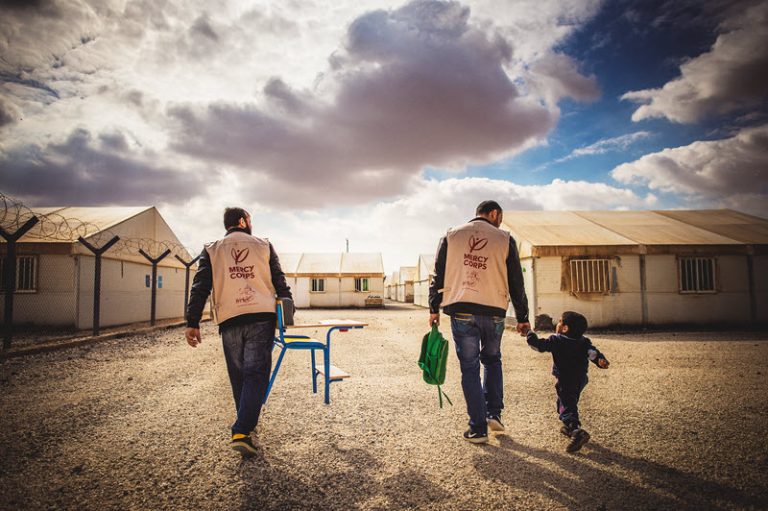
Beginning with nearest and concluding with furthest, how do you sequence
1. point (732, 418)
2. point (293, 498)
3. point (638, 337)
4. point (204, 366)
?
point (293, 498) → point (732, 418) → point (204, 366) → point (638, 337)

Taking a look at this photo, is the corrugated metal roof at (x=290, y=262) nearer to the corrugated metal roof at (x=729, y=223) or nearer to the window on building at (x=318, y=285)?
the window on building at (x=318, y=285)

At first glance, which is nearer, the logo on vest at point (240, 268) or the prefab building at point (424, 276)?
the logo on vest at point (240, 268)

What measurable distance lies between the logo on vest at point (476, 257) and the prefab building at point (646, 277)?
988 centimetres

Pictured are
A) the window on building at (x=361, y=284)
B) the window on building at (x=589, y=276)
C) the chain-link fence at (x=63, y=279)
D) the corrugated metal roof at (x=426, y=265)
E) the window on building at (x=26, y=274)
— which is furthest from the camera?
the window on building at (x=361, y=284)

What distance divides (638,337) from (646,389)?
6.91 m

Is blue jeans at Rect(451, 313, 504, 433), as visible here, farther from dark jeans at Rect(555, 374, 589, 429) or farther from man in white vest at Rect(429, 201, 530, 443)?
dark jeans at Rect(555, 374, 589, 429)

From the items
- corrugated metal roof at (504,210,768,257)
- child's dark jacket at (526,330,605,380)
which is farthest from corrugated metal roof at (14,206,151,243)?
corrugated metal roof at (504,210,768,257)

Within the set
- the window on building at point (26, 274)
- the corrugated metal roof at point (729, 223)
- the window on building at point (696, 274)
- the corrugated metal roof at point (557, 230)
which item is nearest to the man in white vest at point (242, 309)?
the corrugated metal roof at point (557, 230)

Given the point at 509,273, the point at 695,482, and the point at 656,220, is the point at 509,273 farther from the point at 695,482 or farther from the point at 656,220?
the point at 656,220

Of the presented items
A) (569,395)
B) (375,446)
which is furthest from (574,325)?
(375,446)

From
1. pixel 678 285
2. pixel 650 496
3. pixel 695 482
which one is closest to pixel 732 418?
pixel 695 482

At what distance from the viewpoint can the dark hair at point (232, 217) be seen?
140 inches

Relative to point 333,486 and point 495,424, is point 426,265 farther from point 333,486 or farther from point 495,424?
point 333,486

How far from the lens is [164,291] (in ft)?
54.8
